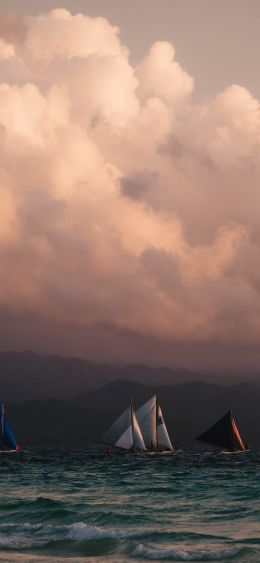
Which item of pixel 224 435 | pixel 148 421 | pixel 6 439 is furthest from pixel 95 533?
pixel 6 439

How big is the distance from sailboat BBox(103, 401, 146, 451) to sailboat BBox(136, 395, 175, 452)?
152 centimetres

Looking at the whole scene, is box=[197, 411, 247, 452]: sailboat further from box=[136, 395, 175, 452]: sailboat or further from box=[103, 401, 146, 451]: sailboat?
box=[103, 401, 146, 451]: sailboat

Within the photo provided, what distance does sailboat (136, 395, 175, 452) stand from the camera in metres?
152

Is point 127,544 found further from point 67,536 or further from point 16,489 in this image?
point 16,489

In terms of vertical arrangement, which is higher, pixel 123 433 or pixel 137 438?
pixel 123 433

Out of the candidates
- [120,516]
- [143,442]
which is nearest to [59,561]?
[120,516]

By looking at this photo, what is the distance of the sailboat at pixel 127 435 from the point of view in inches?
5881

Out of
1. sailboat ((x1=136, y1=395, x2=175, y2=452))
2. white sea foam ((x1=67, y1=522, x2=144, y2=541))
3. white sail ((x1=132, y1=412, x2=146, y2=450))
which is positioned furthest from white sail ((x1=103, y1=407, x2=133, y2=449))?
white sea foam ((x1=67, y1=522, x2=144, y2=541))

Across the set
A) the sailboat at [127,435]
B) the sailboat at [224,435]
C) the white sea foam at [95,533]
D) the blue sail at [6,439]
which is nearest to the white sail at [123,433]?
the sailboat at [127,435]

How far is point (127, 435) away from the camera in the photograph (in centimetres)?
15050

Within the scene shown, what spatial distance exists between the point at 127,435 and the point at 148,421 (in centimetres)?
554

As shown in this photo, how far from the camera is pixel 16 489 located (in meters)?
65.9

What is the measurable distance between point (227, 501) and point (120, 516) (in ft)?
39.4

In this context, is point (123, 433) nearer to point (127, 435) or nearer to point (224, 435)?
point (127, 435)
